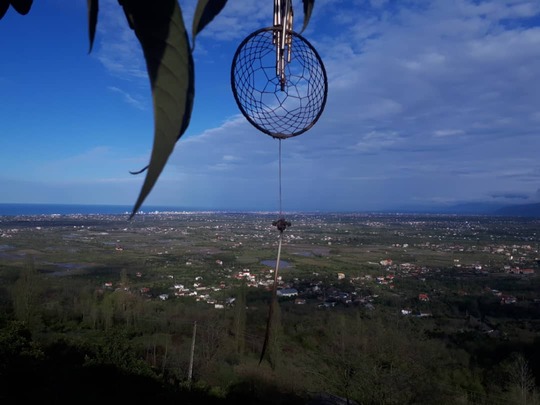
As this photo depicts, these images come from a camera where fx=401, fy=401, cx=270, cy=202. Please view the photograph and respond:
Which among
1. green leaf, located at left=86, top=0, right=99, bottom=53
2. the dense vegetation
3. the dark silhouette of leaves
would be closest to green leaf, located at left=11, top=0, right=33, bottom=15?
the dark silhouette of leaves

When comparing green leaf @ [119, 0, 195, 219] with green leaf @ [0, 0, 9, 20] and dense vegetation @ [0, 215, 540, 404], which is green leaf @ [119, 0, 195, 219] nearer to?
green leaf @ [0, 0, 9, 20]

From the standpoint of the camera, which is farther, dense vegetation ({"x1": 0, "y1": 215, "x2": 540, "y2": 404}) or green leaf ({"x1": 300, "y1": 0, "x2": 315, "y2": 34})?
dense vegetation ({"x1": 0, "y1": 215, "x2": 540, "y2": 404})

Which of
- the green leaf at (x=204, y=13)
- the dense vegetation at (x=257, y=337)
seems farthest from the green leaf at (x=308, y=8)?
the dense vegetation at (x=257, y=337)

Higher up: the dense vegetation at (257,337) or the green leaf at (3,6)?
the green leaf at (3,6)

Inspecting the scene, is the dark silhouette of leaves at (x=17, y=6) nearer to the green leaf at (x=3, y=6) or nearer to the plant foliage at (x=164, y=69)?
the green leaf at (x=3, y=6)

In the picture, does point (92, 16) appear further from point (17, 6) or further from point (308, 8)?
point (308, 8)

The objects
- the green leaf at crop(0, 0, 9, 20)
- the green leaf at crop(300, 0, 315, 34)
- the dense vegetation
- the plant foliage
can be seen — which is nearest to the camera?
the plant foliage
